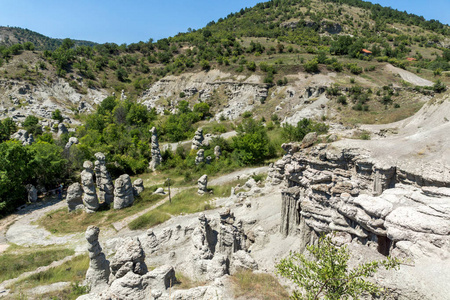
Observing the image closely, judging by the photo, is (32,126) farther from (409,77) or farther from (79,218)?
(409,77)

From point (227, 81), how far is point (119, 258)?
6412 centimetres

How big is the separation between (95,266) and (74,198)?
15.8 m

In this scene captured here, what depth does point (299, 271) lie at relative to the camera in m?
7.68

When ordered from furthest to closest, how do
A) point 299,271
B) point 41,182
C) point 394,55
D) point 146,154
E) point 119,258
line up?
point 394,55 → point 146,154 → point 41,182 → point 119,258 → point 299,271

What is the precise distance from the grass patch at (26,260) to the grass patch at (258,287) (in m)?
16.7

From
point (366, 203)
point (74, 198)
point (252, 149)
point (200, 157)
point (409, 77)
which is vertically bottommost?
point (74, 198)

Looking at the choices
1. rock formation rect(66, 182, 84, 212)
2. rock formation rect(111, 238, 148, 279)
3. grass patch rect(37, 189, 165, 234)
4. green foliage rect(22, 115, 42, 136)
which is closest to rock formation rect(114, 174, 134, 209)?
grass patch rect(37, 189, 165, 234)

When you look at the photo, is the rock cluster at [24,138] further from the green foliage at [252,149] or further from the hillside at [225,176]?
the green foliage at [252,149]

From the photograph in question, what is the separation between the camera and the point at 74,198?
27.4m

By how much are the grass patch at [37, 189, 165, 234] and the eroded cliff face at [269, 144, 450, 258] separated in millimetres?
18282

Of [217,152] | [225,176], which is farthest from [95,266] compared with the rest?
[217,152]

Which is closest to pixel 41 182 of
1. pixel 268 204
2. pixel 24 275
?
pixel 24 275

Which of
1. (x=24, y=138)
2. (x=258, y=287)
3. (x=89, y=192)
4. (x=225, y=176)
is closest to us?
(x=258, y=287)

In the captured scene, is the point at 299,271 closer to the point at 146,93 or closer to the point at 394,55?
the point at 146,93
